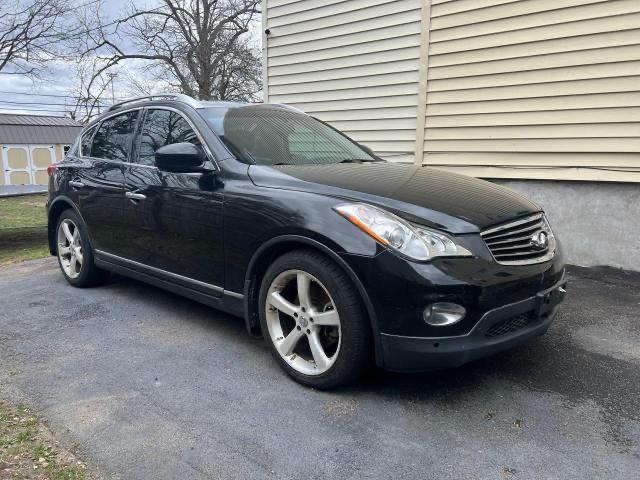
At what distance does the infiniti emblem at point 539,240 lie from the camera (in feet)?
9.22

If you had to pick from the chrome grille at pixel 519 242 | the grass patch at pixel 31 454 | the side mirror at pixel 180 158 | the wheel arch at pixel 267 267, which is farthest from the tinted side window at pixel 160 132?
the chrome grille at pixel 519 242

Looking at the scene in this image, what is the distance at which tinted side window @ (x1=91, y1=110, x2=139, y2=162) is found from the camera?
427 centimetres

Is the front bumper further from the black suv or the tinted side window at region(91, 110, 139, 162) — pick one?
the tinted side window at region(91, 110, 139, 162)

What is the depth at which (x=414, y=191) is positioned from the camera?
287 cm

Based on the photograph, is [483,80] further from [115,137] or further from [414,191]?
[115,137]

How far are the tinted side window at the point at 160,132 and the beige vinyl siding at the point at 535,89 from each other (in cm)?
366

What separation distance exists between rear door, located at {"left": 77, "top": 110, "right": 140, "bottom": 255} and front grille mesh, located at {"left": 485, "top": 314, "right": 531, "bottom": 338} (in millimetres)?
2987

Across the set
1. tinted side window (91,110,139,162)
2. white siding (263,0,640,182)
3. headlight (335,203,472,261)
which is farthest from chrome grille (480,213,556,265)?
tinted side window (91,110,139,162)

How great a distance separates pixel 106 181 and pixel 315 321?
2.54 m

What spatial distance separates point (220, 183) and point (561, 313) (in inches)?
114

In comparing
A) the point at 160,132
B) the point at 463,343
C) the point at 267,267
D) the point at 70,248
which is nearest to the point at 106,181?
the point at 160,132

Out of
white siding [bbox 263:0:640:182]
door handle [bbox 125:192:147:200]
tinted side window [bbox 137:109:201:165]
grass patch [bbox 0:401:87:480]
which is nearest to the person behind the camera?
Answer: grass patch [bbox 0:401:87:480]

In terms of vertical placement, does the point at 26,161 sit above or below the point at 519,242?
below

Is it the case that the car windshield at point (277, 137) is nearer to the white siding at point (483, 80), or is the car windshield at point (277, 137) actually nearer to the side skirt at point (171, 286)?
the side skirt at point (171, 286)
